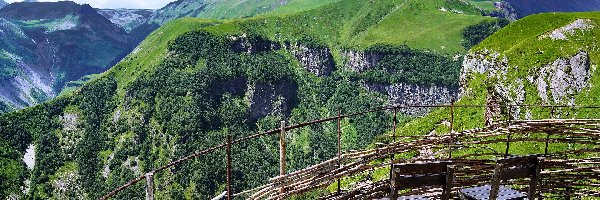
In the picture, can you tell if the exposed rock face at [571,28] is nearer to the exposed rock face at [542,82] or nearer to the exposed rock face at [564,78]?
the exposed rock face at [564,78]

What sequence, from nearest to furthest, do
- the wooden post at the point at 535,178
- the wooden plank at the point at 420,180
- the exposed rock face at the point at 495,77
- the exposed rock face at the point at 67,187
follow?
the wooden plank at the point at 420,180 → the wooden post at the point at 535,178 → the exposed rock face at the point at 495,77 → the exposed rock face at the point at 67,187

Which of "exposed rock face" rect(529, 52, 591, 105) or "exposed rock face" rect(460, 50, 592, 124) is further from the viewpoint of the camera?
"exposed rock face" rect(460, 50, 592, 124)

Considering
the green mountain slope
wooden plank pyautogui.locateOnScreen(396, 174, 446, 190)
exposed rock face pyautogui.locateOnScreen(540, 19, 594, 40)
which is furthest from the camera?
exposed rock face pyautogui.locateOnScreen(540, 19, 594, 40)

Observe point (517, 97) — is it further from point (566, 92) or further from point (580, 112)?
point (580, 112)

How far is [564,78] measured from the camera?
53.2m

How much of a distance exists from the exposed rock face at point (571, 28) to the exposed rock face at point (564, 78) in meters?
4.70

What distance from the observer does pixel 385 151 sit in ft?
45.2

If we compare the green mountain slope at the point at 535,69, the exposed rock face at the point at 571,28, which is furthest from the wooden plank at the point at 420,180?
the exposed rock face at the point at 571,28

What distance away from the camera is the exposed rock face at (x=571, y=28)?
186 ft

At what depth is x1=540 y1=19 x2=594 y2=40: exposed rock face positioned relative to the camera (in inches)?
2228

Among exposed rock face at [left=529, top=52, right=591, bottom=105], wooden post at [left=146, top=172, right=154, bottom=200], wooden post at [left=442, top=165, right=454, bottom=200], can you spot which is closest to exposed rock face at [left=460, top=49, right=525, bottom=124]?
exposed rock face at [left=529, top=52, right=591, bottom=105]

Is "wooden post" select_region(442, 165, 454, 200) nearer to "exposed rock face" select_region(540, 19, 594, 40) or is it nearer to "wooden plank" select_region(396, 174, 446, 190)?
"wooden plank" select_region(396, 174, 446, 190)

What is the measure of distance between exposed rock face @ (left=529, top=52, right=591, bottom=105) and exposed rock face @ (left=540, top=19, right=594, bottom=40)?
4699 millimetres

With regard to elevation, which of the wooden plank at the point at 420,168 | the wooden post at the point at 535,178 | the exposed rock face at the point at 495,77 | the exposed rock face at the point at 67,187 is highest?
the wooden plank at the point at 420,168
